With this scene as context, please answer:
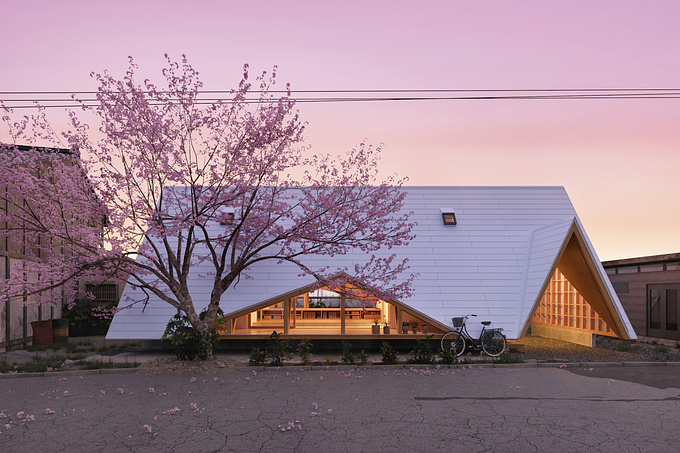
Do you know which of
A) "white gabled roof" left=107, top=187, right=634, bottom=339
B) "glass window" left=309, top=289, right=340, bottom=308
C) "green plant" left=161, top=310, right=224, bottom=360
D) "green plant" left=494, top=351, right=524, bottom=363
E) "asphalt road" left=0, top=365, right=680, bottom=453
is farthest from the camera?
"glass window" left=309, top=289, right=340, bottom=308

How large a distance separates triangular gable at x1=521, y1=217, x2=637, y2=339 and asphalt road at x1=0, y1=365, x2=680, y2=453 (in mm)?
3292

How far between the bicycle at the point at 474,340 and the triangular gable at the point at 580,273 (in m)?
0.97

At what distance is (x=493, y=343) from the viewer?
15.4m

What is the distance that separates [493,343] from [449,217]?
5909mm

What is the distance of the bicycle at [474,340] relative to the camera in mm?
15359

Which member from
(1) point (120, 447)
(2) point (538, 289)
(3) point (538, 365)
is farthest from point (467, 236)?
(1) point (120, 447)

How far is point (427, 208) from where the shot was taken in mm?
20500

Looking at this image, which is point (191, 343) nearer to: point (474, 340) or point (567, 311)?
point (474, 340)

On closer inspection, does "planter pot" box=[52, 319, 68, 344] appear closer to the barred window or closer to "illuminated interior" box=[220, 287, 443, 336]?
the barred window

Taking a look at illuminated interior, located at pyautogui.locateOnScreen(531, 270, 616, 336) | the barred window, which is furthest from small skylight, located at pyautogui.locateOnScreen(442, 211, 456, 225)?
the barred window

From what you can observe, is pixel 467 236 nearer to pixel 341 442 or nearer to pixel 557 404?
pixel 557 404

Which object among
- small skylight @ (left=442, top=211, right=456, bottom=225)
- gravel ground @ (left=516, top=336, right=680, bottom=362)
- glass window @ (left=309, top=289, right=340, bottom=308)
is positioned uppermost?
small skylight @ (left=442, top=211, right=456, bottom=225)

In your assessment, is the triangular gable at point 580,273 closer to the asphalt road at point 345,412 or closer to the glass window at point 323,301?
the asphalt road at point 345,412

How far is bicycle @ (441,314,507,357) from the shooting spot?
15.4 metres
